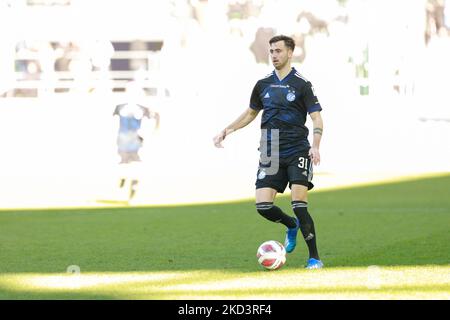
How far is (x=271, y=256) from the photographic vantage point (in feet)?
32.1

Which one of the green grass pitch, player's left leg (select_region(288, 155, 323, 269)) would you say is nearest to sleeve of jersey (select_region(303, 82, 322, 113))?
player's left leg (select_region(288, 155, 323, 269))

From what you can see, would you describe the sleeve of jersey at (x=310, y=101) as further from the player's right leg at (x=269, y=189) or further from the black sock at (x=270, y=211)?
the black sock at (x=270, y=211)

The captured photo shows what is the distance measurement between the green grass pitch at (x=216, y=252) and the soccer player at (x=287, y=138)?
54cm

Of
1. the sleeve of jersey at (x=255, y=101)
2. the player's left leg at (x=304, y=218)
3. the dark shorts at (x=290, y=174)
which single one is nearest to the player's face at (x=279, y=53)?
the sleeve of jersey at (x=255, y=101)

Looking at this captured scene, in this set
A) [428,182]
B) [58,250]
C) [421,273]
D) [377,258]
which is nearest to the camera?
[421,273]

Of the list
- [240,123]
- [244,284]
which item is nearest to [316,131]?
[240,123]

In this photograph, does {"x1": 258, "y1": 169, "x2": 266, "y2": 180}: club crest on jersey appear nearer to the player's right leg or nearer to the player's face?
the player's right leg

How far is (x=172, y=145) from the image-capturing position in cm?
2981

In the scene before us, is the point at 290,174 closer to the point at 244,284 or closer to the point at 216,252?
the point at 244,284

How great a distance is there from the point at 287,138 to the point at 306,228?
0.84 m

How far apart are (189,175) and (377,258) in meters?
15.4
